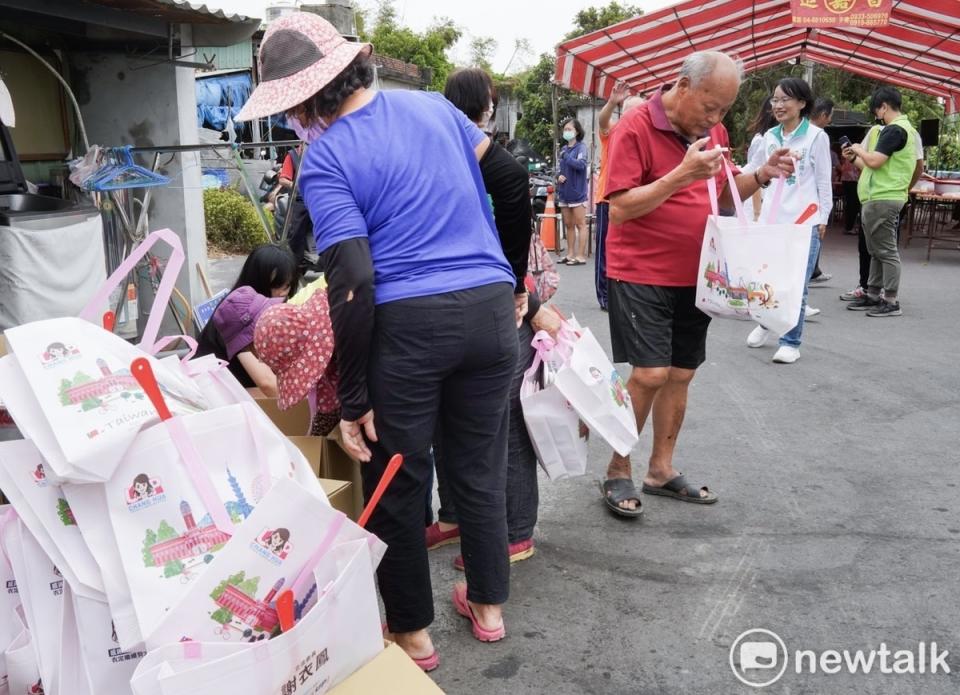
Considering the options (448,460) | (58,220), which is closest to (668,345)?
(448,460)

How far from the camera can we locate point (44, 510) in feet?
5.78

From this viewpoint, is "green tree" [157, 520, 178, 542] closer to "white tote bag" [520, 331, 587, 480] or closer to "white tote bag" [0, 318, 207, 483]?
"white tote bag" [0, 318, 207, 483]

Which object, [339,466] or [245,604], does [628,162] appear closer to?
[339,466]

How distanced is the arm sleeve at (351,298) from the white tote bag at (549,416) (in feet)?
3.39

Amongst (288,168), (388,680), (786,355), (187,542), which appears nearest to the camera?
(187,542)

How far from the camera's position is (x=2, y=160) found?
4.99m

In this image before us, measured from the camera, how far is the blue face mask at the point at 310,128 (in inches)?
90.0

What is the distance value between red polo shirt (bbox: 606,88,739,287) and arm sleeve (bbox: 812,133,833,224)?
3091mm

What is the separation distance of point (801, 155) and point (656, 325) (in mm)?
3070

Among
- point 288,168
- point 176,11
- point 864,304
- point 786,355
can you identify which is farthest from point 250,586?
point 864,304

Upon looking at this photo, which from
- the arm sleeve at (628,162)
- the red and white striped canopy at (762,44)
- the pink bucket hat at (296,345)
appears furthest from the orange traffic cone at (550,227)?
the pink bucket hat at (296,345)

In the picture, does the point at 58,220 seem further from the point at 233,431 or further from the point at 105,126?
the point at 233,431

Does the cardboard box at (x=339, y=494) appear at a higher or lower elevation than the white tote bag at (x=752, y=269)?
lower

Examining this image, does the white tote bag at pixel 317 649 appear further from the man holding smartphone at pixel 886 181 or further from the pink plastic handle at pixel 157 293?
the man holding smartphone at pixel 886 181
